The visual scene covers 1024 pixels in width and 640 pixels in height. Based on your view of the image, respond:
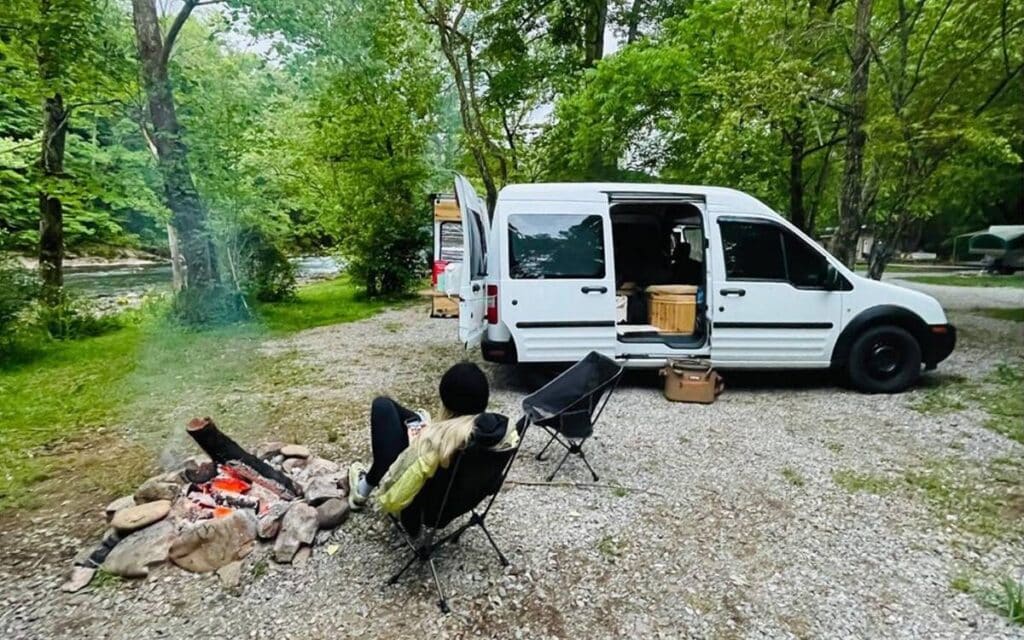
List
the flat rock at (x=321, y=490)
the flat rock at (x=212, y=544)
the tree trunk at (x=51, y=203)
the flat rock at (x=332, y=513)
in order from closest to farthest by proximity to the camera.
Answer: the flat rock at (x=212, y=544) → the flat rock at (x=332, y=513) → the flat rock at (x=321, y=490) → the tree trunk at (x=51, y=203)

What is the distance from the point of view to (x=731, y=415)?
4.56 meters

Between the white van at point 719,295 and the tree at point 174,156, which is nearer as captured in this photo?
the white van at point 719,295

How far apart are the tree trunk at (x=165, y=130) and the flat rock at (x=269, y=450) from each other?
5.91 meters

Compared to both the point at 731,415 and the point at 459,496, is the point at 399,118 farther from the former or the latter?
the point at 459,496

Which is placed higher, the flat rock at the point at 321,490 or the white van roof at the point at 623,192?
the white van roof at the point at 623,192

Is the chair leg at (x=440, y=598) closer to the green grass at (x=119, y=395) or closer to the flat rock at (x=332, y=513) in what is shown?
the flat rock at (x=332, y=513)

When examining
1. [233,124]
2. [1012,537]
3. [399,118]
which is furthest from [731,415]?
[399,118]

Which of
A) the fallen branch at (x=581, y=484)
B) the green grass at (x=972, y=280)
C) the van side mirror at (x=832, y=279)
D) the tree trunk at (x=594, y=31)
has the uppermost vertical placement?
the tree trunk at (x=594, y=31)

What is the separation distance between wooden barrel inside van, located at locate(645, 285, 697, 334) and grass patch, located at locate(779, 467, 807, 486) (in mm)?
2104

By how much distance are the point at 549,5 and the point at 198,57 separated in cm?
778

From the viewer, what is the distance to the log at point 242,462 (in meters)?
2.91

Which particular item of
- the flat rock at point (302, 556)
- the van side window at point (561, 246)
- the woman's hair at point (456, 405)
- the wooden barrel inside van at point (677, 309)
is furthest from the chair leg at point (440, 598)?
the wooden barrel inside van at point (677, 309)

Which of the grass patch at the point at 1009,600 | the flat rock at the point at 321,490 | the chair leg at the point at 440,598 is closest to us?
the grass patch at the point at 1009,600

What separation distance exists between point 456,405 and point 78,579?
1912mm
